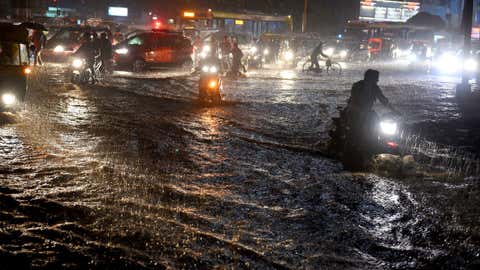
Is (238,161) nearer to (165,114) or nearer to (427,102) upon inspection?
(165,114)

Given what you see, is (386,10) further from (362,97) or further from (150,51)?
(362,97)

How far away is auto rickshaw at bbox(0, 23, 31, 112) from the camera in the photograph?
1130 centimetres

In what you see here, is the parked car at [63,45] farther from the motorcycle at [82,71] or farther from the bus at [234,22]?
the bus at [234,22]

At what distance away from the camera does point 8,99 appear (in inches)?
454

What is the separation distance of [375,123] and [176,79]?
1364 centimetres

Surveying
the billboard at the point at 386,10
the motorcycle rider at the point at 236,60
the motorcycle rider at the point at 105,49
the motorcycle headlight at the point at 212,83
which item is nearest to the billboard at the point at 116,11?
the billboard at the point at 386,10

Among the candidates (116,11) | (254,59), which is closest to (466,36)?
(254,59)

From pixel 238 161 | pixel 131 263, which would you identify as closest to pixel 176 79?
pixel 238 161

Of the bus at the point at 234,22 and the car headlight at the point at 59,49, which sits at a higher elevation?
the bus at the point at 234,22

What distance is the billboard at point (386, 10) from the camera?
66.4 metres

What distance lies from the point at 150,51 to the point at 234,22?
14331 millimetres

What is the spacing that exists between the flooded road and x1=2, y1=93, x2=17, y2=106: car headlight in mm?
308

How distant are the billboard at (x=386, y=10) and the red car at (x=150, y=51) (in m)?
46.1

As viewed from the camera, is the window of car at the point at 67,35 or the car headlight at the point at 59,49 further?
the window of car at the point at 67,35
